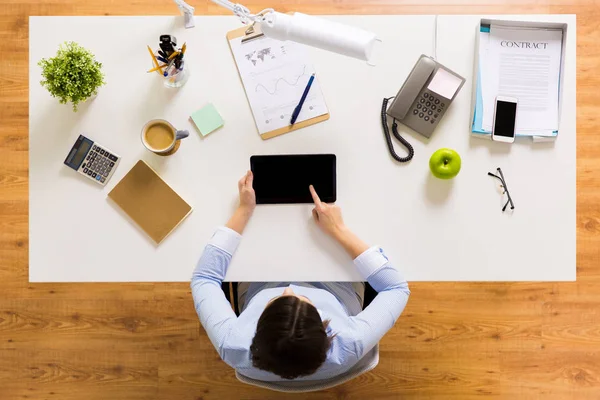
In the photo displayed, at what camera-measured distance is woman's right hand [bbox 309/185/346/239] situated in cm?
122

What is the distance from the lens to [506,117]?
1.23 m

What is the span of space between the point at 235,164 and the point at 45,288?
1.14 m

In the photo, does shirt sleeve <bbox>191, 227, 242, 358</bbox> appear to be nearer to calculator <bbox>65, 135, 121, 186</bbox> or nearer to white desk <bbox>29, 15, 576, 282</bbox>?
white desk <bbox>29, 15, 576, 282</bbox>

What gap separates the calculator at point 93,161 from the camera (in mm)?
1242

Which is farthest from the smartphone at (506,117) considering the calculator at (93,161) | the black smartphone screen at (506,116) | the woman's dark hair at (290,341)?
the calculator at (93,161)

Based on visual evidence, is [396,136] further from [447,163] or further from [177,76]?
[177,76]

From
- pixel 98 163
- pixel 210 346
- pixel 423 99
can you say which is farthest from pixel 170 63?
pixel 210 346

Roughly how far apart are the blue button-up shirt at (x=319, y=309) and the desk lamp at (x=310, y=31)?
48 centimetres

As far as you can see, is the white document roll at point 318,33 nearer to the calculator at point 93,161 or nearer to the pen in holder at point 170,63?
the pen in holder at point 170,63

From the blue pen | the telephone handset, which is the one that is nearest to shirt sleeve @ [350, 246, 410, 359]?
the telephone handset

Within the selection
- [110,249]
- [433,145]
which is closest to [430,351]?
[433,145]

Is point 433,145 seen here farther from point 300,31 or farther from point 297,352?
point 297,352

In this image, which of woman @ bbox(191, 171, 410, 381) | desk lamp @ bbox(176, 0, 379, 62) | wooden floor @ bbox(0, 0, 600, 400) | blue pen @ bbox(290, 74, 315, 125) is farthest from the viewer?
wooden floor @ bbox(0, 0, 600, 400)

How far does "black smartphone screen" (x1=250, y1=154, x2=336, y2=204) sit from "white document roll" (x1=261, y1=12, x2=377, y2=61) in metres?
0.30
